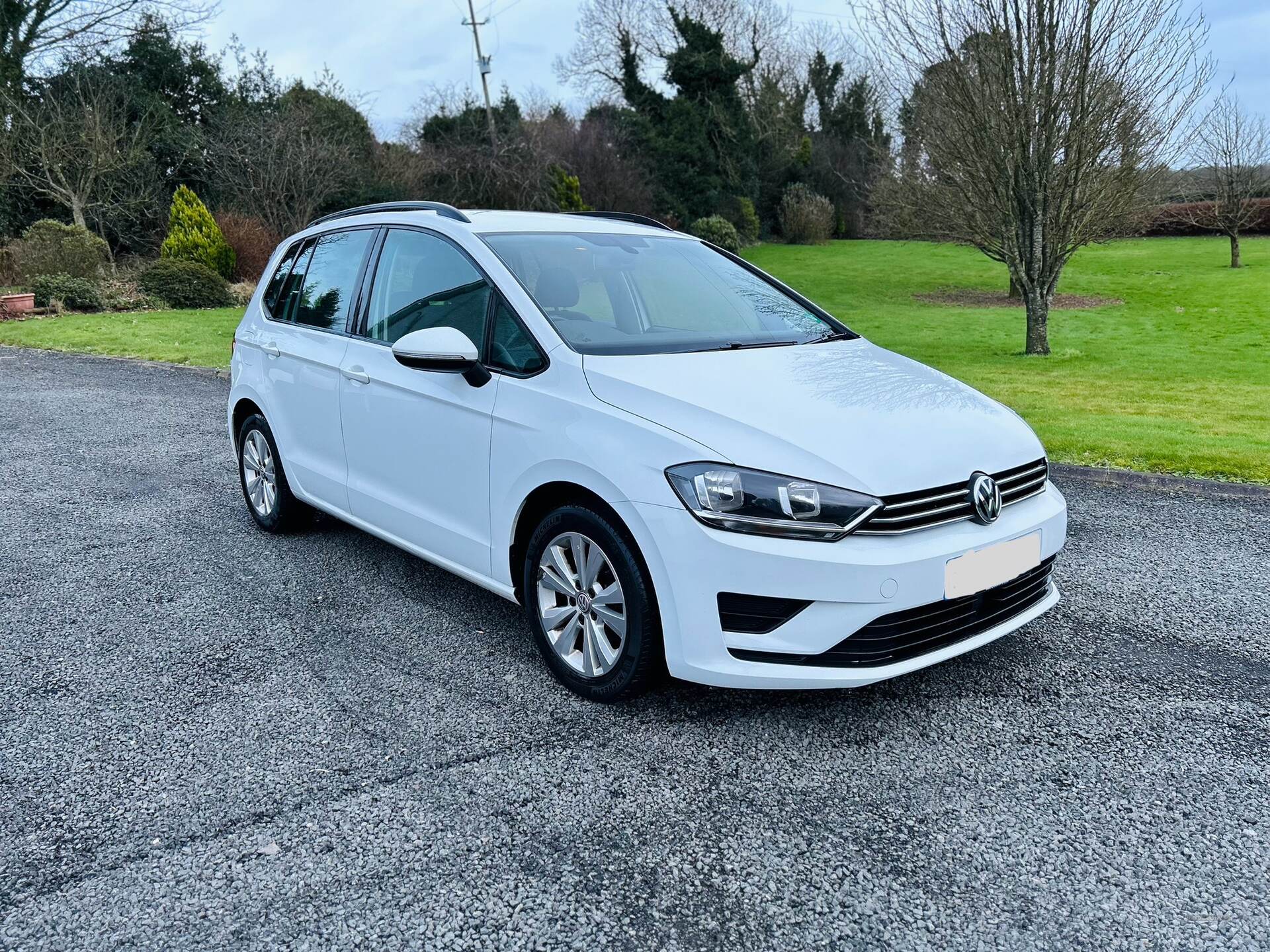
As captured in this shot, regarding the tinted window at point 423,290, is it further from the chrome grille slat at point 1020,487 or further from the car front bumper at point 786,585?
the chrome grille slat at point 1020,487

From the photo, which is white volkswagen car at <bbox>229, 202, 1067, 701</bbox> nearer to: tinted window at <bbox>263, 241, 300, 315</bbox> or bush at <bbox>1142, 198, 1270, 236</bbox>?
tinted window at <bbox>263, 241, 300, 315</bbox>

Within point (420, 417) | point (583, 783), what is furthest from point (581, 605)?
point (420, 417)

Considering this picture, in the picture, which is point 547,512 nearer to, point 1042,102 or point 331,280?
point 331,280

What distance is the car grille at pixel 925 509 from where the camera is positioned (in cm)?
302

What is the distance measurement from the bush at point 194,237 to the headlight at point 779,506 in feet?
72.3

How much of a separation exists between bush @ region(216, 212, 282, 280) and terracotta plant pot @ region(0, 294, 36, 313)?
4.83 meters

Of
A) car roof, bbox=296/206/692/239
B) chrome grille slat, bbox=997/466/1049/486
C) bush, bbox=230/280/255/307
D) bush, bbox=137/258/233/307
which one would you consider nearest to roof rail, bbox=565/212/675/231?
car roof, bbox=296/206/692/239

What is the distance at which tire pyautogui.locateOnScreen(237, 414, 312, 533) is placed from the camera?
17.8 feet

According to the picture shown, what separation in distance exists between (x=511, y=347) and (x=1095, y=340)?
17.5 m

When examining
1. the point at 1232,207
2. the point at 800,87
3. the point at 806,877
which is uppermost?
the point at 800,87

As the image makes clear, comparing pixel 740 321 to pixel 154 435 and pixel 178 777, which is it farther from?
pixel 154 435

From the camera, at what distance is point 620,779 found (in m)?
3.04

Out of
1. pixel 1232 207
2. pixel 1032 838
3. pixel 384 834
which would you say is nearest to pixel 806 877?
pixel 1032 838

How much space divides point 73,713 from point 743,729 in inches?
96.6
